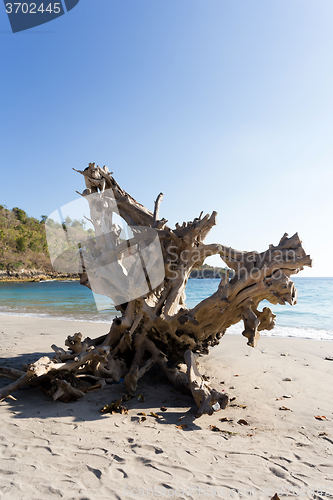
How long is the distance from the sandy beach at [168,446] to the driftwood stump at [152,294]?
289mm

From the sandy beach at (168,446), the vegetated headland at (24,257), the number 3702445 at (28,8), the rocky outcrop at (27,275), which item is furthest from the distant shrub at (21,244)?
the sandy beach at (168,446)

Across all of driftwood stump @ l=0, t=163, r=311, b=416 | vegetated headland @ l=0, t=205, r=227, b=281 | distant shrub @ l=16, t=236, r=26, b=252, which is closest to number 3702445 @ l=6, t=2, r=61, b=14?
driftwood stump @ l=0, t=163, r=311, b=416

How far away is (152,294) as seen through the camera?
4.87 metres

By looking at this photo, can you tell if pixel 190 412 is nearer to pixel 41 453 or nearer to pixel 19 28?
pixel 41 453

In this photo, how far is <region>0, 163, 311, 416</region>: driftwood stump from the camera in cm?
386

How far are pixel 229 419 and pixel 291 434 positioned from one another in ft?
2.20

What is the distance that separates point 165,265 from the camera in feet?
16.2

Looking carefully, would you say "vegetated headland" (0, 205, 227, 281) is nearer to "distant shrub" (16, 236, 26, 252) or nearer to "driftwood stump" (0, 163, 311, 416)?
"distant shrub" (16, 236, 26, 252)

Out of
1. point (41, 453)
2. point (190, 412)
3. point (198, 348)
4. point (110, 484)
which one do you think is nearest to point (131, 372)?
point (190, 412)

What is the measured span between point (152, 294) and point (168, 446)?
8.10 feet

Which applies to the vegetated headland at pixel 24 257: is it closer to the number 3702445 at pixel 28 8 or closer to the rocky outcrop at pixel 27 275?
the rocky outcrop at pixel 27 275

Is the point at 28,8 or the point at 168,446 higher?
the point at 28,8

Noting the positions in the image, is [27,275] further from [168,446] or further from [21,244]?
[168,446]

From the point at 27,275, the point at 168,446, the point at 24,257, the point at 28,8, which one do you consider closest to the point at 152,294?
the point at 168,446
